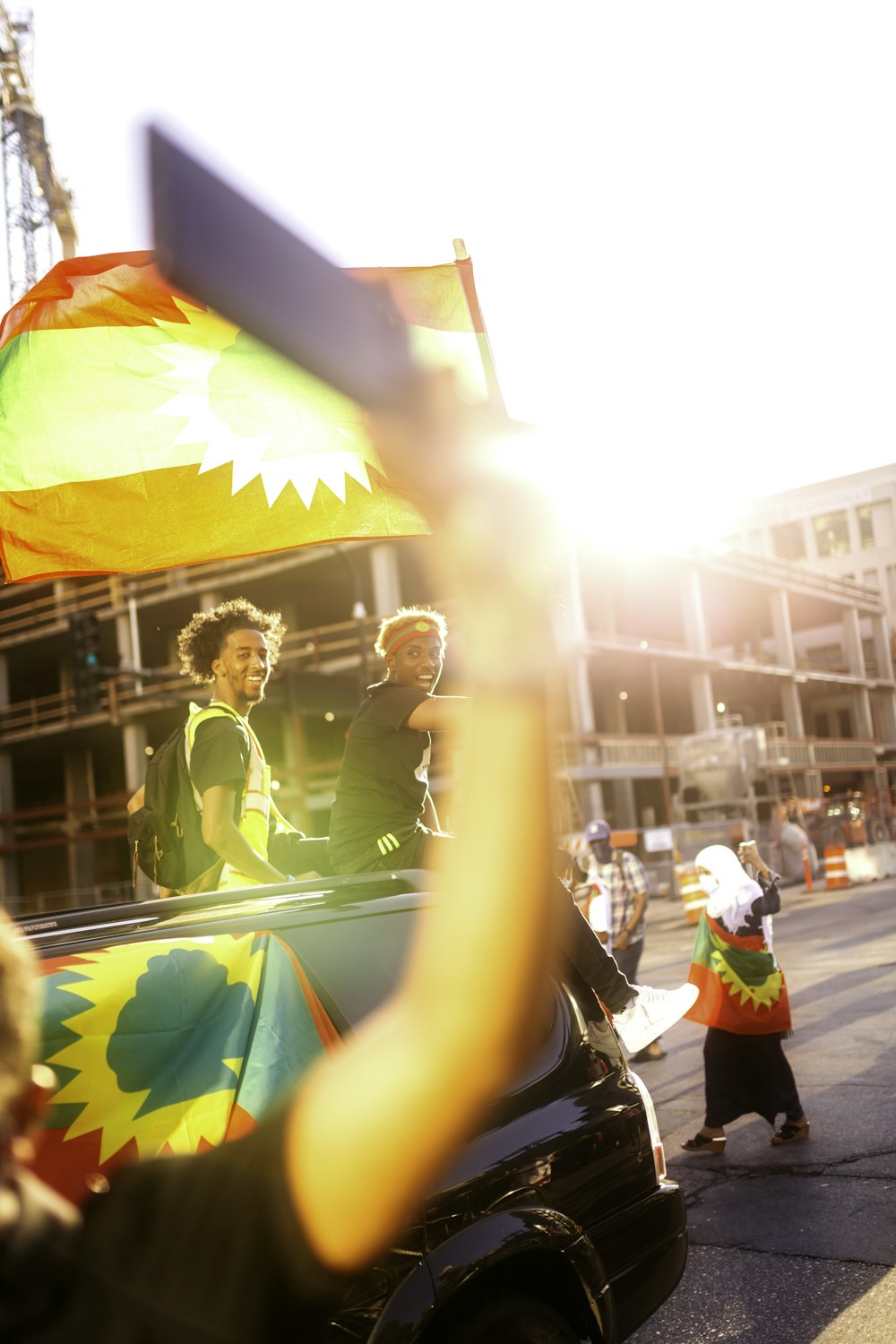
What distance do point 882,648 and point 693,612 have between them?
79.3 feet

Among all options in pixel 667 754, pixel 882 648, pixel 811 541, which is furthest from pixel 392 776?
pixel 811 541

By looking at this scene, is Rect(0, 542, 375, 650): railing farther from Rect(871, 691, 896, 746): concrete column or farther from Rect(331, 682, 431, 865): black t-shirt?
Rect(871, 691, 896, 746): concrete column

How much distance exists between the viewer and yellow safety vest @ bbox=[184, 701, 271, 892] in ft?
15.4

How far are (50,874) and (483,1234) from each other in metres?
49.8

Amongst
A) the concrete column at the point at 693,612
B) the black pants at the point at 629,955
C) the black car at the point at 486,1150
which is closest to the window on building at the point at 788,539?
the concrete column at the point at 693,612

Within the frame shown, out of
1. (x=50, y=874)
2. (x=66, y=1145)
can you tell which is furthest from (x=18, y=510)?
(x=50, y=874)

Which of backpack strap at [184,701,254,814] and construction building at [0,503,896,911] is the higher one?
construction building at [0,503,896,911]

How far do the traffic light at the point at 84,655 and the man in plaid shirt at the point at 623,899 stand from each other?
37.6 ft

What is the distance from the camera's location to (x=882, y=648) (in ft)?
217

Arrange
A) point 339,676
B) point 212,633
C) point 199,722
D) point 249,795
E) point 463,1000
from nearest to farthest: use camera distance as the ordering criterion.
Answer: point 463,1000
point 199,722
point 249,795
point 212,633
point 339,676

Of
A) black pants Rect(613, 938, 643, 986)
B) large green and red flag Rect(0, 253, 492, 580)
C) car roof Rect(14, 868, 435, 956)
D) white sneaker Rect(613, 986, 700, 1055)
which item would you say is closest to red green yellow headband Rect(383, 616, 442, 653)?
large green and red flag Rect(0, 253, 492, 580)

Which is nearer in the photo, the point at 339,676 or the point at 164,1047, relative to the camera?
the point at 164,1047

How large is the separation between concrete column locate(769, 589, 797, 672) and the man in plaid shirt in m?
46.3

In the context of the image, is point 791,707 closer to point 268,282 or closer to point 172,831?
point 172,831
